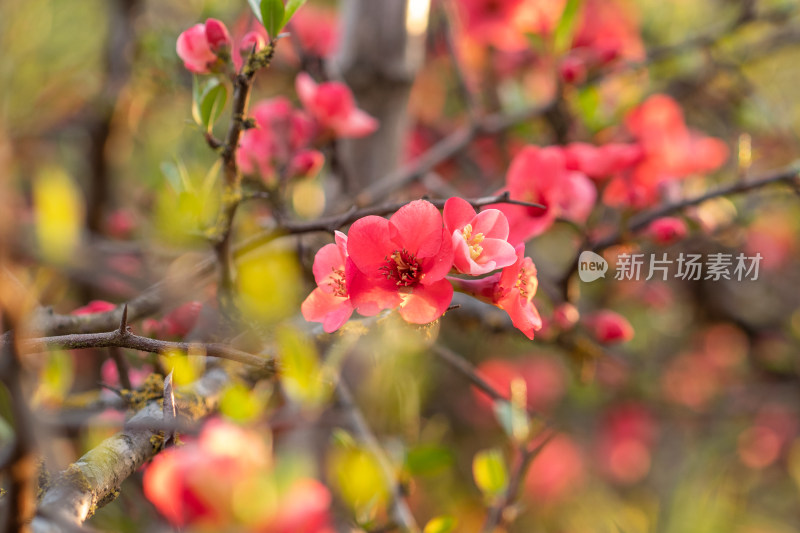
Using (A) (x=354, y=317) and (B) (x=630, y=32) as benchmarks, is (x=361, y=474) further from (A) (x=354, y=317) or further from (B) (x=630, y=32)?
(B) (x=630, y=32)

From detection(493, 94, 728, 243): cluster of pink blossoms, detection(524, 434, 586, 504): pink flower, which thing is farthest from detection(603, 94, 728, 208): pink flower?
detection(524, 434, 586, 504): pink flower

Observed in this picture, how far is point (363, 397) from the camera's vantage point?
889mm

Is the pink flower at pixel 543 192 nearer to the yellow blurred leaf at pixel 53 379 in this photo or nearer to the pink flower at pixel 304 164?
the pink flower at pixel 304 164

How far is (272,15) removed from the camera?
42cm

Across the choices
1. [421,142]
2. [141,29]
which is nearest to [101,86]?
[141,29]

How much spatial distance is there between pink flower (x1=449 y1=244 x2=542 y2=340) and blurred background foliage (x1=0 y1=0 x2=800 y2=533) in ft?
0.41

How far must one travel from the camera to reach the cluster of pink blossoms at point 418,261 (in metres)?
0.39

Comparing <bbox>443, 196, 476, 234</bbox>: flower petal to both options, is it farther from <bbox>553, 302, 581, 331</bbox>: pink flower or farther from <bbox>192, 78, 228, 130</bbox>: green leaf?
<bbox>553, 302, 581, 331</bbox>: pink flower

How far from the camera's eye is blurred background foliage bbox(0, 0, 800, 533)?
2.02ft

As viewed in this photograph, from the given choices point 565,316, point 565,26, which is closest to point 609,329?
point 565,316

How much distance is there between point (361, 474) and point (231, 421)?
17 cm

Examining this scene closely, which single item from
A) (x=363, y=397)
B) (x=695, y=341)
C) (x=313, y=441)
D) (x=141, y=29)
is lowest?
(x=695, y=341)

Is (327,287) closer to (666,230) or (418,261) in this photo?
Result: (418,261)

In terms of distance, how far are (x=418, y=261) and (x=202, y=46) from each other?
263 mm
